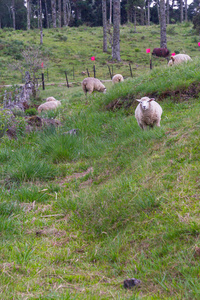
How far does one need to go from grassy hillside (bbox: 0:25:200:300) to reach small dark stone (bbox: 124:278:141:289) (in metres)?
0.04

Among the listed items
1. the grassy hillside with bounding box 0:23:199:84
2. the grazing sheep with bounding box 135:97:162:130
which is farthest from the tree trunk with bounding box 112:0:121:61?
the grazing sheep with bounding box 135:97:162:130

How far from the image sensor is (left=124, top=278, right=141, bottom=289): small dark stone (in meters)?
2.65

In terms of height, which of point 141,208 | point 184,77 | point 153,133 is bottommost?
point 141,208

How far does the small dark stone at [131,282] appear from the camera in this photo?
265 cm

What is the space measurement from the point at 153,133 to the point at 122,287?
3709 mm

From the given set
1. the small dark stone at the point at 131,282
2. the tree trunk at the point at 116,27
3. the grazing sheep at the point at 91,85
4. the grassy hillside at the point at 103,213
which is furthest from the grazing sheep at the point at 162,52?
the small dark stone at the point at 131,282

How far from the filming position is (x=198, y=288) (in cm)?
236

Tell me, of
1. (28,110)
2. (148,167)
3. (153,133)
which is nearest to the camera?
(148,167)

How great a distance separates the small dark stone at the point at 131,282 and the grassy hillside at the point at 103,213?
0.04 m

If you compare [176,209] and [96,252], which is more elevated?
[176,209]

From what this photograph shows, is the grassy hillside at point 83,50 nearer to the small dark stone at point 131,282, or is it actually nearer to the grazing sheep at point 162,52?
the grazing sheep at point 162,52

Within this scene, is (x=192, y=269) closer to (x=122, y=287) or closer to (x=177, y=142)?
(x=122, y=287)

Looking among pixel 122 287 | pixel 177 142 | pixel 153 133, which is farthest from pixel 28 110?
pixel 122 287

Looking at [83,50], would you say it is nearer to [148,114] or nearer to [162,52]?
[162,52]
